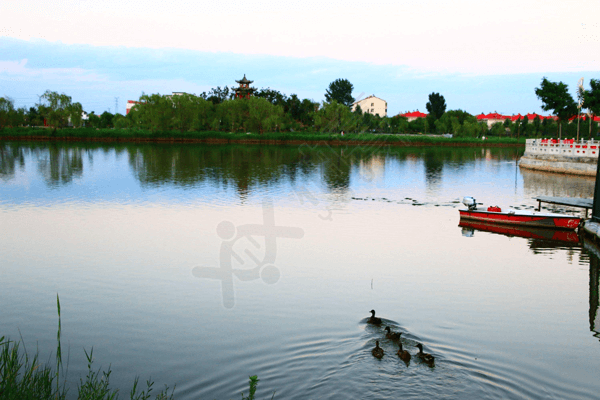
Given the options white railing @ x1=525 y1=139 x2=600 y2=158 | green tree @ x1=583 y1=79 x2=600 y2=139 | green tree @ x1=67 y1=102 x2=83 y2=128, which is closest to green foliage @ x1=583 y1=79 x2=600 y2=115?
green tree @ x1=583 y1=79 x2=600 y2=139

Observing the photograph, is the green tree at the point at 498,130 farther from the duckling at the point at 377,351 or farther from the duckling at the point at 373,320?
the duckling at the point at 377,351

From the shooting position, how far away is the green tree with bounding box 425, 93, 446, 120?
15650 centimetres

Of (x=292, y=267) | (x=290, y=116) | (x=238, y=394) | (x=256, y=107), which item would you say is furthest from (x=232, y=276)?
(x=290, y=116)

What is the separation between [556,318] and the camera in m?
13.7

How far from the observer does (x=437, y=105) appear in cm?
15650

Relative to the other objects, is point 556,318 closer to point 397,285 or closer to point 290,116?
point 397,285

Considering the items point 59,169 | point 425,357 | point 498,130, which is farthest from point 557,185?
point 498,130

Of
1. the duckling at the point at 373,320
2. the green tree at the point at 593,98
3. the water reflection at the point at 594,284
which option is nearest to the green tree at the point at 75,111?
the green tree at the point at 593,98

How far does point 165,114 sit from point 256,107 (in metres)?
19.5

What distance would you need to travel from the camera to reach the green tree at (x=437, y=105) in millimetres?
156500

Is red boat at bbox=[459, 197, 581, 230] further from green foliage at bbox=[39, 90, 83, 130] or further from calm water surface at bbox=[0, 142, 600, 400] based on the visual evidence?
green foliage at bbox=[39, 90, 83, 130]

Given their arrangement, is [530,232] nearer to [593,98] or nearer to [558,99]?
[593,98]

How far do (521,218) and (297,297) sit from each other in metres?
14.6

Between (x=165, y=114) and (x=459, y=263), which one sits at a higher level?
(x=165, y=114)
